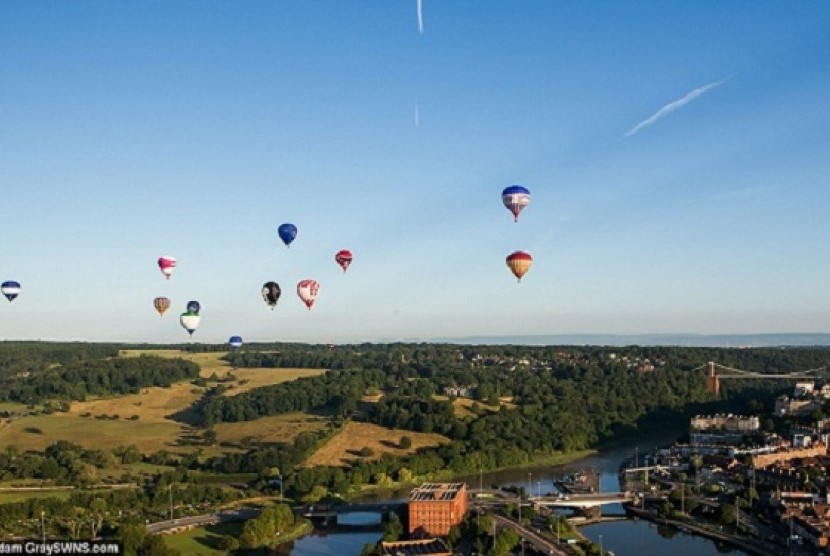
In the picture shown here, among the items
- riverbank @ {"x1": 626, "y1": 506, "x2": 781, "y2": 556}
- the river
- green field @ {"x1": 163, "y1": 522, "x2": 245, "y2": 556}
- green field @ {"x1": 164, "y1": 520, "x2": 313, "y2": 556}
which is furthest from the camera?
the river

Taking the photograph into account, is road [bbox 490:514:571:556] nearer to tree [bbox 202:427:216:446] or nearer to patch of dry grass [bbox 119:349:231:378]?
tree [bbox 202:427:216:446]

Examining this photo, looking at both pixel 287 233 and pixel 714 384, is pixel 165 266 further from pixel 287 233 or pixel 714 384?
pixel 714 384

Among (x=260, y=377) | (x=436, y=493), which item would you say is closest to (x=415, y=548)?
(x=436, y=493)

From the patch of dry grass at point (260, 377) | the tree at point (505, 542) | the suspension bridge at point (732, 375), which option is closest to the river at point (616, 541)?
the tree at point (505, 542)

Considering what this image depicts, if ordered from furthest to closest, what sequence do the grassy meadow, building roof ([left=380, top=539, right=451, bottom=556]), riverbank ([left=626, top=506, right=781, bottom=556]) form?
1. the grassy meadow
2. riverbank ([left=626, top=506, right=781, bottom=556])
3. building roof ([left=380, top=539, right=451, bottom=556])

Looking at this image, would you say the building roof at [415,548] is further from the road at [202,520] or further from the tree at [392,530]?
the road at [202,520]

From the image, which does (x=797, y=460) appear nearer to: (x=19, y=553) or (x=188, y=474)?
(x=188, y=474)

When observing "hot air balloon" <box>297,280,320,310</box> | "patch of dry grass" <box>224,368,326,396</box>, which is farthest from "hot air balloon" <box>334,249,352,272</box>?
"patch of dry grass" <box>224,368,326,396</box>
